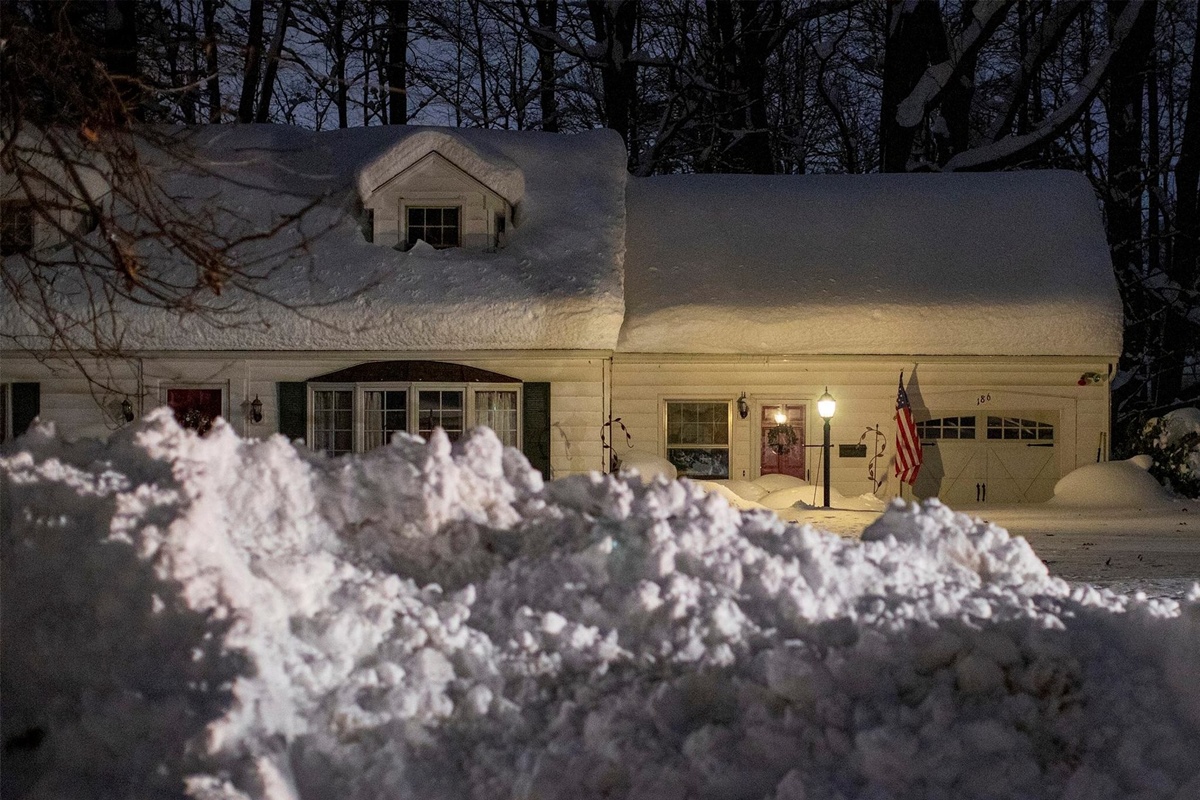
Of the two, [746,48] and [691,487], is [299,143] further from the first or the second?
[691,487]

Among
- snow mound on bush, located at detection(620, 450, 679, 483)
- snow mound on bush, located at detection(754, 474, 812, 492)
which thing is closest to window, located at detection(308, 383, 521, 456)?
snow mound on bush, located at detection(620, 450, 679, 483)

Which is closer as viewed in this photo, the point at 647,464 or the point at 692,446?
the point at 647,464

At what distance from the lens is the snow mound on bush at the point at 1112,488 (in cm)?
1550

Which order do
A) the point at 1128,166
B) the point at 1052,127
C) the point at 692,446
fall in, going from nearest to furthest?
the point at 692,446 < the point at 1052,127 < the point at 1128,166

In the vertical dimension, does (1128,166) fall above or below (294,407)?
above

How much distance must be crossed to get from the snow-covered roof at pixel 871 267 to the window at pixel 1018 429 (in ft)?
3.73

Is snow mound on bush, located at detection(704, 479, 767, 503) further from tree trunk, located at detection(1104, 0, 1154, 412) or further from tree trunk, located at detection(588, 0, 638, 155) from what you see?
tree trunk, located at detection(588, 0, 638, 155)

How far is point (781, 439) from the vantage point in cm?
1680

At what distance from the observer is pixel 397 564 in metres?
5.11

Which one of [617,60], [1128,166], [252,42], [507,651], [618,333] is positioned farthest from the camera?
[1128,166]

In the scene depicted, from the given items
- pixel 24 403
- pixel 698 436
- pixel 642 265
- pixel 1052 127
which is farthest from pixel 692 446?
pixel 1052 127

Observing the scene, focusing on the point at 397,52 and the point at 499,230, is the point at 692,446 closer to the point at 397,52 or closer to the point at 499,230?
the point at 499,230

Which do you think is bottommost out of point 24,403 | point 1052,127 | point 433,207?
point 24,403

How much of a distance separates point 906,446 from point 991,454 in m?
2.17
